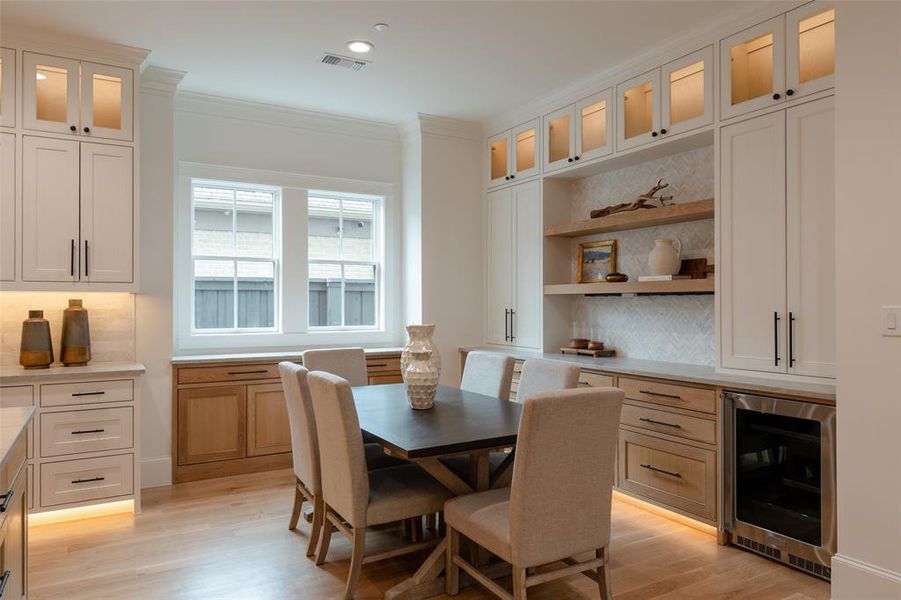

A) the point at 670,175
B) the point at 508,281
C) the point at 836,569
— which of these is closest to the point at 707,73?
the point at 670,175

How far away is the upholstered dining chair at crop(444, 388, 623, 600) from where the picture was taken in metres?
2.10

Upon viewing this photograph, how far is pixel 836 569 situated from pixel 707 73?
2652 mm

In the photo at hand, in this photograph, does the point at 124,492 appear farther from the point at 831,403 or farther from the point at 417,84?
the point at 831,403

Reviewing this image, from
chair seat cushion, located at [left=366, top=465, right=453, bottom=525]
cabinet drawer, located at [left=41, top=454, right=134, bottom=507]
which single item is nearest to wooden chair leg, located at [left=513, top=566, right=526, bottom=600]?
chair seat cushion, located at [left=366, top=465, right=453, bottom=525]

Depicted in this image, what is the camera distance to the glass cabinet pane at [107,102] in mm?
3895

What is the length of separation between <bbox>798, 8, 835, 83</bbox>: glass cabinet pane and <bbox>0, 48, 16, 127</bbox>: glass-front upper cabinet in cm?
438

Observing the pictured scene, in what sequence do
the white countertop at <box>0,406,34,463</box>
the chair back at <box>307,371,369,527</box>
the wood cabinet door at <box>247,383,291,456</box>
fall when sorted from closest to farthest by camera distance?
the white countertop at <box>0,406,34,463</box>
the chair back at <box>307,371,369,527</box>
the wood cabinet door at <box>247,383,291,456</box>

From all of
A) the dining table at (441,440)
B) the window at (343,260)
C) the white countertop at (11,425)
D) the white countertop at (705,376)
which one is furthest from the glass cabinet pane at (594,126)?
the white countertop at (11,425)

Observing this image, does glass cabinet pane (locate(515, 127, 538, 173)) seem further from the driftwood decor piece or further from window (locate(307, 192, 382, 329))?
window (locate(307, 192, 382, 329))

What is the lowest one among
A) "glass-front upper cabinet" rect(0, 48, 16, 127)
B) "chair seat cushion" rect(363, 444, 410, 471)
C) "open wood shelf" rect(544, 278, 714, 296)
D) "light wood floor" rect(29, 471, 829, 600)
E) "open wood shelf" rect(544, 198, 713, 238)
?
"light wood floor" rect(29, 471, 829, 600)

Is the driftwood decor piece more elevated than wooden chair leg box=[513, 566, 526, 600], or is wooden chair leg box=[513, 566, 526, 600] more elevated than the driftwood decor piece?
the driftwood decor piece

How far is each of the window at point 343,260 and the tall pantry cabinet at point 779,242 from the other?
10.4ft

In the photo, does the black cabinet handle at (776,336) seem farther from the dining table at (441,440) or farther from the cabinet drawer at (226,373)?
the cabinet drawer at (226,373)

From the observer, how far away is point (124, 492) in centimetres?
363
